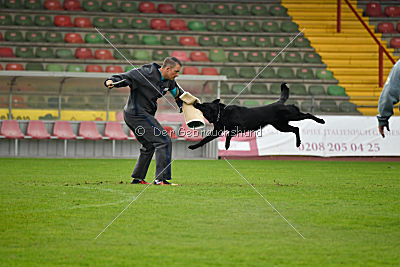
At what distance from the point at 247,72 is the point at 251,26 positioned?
3.54 meters

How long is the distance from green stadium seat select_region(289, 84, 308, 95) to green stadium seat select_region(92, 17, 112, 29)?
33.1ft

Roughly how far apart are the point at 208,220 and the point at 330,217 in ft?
4.45

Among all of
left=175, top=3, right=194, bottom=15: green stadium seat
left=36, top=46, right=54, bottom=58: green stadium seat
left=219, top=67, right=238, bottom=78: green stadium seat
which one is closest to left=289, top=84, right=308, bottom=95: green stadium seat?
left=219, top=67, right=238, bottom=78: green stadium seat

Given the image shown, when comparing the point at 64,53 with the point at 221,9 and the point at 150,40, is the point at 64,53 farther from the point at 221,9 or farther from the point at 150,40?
the point at 221,9

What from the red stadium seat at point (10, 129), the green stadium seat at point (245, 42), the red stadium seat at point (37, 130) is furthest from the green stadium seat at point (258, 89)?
the red stadium seat at point (10, 129)

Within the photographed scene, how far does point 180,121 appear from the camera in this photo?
20.1 meters

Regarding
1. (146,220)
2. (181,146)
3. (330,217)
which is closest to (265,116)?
(330,217)

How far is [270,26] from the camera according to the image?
2833cm

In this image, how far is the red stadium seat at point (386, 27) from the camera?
95.4ft

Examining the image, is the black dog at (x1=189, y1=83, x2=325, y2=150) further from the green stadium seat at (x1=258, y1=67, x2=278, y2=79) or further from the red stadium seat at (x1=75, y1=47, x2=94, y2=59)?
the red stadium seat at (x1=75, y1=47, x2=94, y2=59)

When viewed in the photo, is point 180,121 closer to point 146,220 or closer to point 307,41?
point 307,41

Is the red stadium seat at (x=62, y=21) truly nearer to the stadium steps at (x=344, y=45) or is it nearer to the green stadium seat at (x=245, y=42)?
the green stadium seat at (x=245, y=42)

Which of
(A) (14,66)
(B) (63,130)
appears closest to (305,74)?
(B) (63,130)

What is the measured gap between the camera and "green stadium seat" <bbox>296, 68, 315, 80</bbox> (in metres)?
26.3
